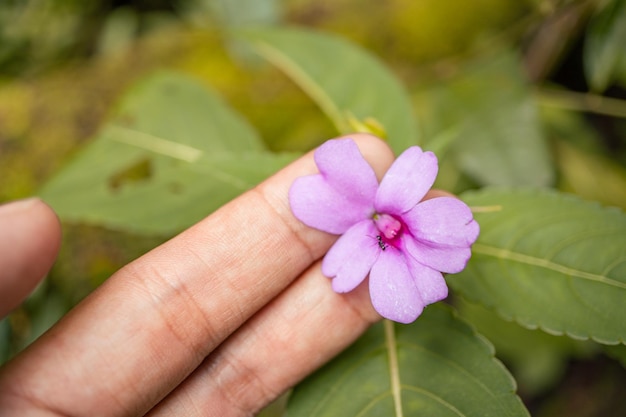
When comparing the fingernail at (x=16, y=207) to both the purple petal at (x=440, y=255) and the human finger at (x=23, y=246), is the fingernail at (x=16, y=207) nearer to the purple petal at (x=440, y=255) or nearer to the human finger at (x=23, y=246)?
the human finger at (x=23, y=246)

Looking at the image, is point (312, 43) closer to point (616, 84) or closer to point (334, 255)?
point (334, 255)

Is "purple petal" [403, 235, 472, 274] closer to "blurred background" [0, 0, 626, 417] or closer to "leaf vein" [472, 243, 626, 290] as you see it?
"leaf vein" [472, 243, 626, 290]

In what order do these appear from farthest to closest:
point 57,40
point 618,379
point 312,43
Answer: point 57,40 → point 618,379 → point 312,43

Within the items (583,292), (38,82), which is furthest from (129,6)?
(583,292)

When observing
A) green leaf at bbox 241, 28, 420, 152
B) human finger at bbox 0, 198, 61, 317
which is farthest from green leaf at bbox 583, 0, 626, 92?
human finger at bbox 0, 198, 61, 317

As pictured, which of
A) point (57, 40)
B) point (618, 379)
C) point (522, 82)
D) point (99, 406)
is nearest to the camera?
point (99, 406)

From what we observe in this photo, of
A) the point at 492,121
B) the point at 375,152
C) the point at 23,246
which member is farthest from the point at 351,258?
the point at 492,121
